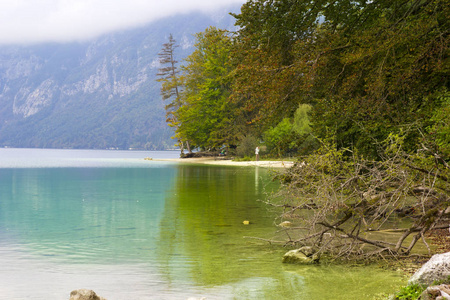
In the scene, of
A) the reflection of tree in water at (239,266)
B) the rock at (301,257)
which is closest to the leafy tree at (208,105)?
the reflection of tree in water at (239,266)

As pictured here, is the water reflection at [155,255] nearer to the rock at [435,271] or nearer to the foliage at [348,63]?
the rock at [435,271]

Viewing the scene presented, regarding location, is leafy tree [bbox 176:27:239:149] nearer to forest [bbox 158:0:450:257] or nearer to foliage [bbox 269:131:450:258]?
Answer: forest [bbox 158:0:450:257]

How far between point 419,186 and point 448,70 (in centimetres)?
415

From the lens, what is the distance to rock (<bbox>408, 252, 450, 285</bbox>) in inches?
270

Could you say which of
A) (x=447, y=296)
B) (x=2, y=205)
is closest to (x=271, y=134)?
(x=2, y=205)

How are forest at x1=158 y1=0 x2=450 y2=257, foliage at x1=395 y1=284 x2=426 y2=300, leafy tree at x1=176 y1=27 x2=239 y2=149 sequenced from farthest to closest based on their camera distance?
leafy tree at x1=176 y1=27 x2=239 y2=149, forest at x1=158 y1=0 x2=450 y2=257, foliage at x1=395 y1=284 x2=426 y2=300

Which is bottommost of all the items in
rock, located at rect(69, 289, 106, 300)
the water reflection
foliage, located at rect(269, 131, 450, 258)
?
the water reflection

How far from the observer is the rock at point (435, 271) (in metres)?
6.86

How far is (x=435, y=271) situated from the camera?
691 centimetres

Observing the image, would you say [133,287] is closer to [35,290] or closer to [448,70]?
[35,290]

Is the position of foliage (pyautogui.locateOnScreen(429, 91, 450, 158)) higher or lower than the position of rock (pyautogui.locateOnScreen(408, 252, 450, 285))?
higher

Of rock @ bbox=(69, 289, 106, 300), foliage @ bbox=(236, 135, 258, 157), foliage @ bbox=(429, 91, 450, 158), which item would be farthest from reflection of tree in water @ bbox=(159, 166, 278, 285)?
foliage @ bbox=(236, 135, 258, 157)

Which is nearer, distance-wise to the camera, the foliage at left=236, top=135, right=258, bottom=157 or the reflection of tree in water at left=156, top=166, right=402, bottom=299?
the reflection of tree in water at left=156, top=166, right=402, bottom=299

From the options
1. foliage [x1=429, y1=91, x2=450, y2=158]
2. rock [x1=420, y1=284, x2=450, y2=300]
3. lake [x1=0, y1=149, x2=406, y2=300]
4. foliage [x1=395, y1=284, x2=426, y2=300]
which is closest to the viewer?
rock [x1=420, y1=284, x2=450, y2=300]
